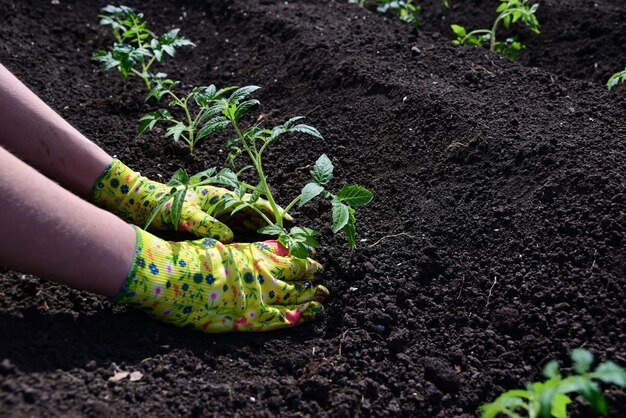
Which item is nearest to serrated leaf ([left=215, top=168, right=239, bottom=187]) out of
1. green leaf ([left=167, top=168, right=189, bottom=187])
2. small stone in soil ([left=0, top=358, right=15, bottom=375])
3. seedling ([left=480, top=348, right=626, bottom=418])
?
green leaf ([left=167, top=168, right=189, bottom=187])

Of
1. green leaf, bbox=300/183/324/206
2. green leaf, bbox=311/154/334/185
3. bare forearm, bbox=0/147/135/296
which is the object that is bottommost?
bare forearm, bbox=0/147/135/296

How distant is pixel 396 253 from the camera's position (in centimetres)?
248

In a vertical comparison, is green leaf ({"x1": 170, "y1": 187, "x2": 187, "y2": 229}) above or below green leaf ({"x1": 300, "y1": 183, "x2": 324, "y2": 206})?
below

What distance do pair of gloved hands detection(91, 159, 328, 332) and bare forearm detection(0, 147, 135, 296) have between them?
0.07 metres

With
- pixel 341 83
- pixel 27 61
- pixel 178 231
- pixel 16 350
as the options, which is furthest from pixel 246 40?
pixel 16 350

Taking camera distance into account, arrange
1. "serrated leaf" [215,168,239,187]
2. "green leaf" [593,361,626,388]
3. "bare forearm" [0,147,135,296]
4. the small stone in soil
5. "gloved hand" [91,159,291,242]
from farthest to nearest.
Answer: "gloved hand" [91,159,291,242] < "serrated leaf" [215,168,239,187] < "bare forearm" [0,147,135,296] < the small stone in soil < "green leaf" [593,361,626,388]

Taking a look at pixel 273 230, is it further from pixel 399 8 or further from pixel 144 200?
pixel 399 8

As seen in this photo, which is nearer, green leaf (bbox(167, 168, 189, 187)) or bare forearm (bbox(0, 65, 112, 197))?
green leaf (bbox(167, 168, 189, 187))

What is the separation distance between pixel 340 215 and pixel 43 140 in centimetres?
102

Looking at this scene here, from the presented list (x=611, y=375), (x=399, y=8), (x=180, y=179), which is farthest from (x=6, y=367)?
(x=399, y=8)

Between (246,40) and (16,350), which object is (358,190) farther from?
(246,40)

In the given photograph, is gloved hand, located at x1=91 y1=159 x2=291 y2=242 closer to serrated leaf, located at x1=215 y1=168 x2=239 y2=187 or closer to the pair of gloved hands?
the pair of gloved hands

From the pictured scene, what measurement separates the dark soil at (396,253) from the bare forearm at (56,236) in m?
0.18

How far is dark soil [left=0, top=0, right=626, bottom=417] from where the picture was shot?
1997 millimetres
